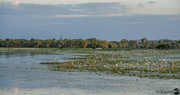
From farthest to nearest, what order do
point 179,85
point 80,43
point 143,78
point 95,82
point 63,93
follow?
1. point 80,43
2. point 143,78
3. point 95,82
4. point 179,85
5. point 63,93

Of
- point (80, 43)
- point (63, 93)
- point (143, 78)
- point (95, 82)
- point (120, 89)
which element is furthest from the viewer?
point (80, 43)

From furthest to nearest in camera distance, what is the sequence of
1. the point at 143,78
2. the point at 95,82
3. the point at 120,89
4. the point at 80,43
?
the point at 80,43, the point at 143,78, the point at 95,82, the point at 120,89

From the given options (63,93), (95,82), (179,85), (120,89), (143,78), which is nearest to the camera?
(63,93)

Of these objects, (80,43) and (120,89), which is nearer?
(120,89)

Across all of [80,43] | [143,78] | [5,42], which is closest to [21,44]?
[5,42]

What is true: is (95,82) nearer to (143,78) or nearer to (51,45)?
(143,78)

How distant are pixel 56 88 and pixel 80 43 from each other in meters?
176

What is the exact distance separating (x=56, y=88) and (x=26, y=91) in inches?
83.6

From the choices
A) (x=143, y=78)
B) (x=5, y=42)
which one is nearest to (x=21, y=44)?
(x=5, y=42)

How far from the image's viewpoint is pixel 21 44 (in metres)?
195

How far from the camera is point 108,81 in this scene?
22047mm

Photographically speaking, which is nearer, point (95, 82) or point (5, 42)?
point (95, 82)

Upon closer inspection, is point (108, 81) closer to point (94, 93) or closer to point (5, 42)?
point (94, 93)

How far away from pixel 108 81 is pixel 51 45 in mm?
177260
